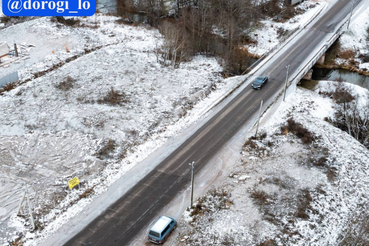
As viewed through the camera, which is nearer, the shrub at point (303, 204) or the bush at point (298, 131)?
the shrub at point (303, 204)

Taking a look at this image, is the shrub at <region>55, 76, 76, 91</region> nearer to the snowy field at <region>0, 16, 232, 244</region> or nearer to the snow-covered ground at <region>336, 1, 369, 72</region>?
the snowy field at <region>0, 16, 232, 244</region>

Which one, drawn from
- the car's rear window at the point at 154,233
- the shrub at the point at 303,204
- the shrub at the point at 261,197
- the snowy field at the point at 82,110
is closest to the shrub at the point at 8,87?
the snowy field at the point at 82,110

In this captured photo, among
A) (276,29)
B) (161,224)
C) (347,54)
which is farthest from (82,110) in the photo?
(347,54)

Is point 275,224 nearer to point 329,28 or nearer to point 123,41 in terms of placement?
point 123,41

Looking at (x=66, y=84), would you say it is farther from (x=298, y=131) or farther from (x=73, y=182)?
(x=298, y=131)

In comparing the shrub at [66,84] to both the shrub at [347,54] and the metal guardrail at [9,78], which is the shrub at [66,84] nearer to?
the metal guardrail at [9,78]

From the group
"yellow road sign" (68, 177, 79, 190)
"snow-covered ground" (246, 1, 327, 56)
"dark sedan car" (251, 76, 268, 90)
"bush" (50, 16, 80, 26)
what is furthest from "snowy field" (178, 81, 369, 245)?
"bush" (50, 16, 80, 26)
